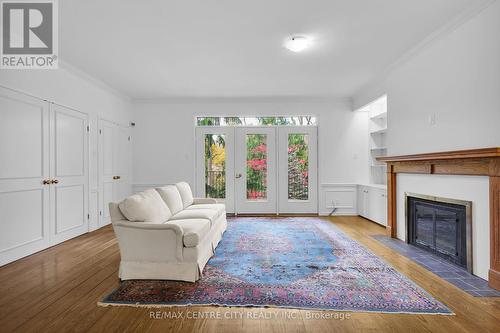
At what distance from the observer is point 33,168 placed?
3.67 metres

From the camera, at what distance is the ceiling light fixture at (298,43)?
11.4 ft

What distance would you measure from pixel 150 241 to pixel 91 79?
3.59 metres

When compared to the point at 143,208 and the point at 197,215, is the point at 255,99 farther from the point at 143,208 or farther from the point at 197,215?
the point at 143,208

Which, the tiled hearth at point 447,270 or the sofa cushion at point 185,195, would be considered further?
the sofa cushion at point 185,195

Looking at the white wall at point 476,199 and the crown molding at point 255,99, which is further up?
the crown molding at point 255,99

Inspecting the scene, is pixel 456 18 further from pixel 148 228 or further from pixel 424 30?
pixel 148 228

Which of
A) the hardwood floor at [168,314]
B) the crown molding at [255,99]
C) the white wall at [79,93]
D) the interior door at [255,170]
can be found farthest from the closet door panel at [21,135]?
the interior door at [255,170]

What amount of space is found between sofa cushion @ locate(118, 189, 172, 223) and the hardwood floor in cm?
67

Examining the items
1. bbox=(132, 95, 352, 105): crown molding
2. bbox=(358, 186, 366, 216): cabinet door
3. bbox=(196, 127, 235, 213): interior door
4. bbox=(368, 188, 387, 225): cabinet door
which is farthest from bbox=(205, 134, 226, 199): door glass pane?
bbox=(368, 188, 387, 225): cabinet door

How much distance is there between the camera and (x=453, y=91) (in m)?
3.13

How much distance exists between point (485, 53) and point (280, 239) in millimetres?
3193

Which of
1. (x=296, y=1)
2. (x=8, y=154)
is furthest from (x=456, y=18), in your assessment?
(x=8, y=154)

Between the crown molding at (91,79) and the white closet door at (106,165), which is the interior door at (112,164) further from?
the crown molding at (91,79)

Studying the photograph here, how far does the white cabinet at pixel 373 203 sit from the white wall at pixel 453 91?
1.07m
